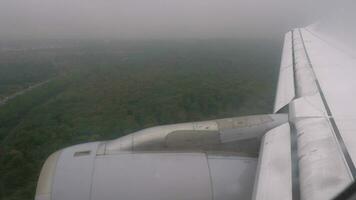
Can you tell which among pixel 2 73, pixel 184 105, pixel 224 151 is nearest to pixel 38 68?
pixel 2 73

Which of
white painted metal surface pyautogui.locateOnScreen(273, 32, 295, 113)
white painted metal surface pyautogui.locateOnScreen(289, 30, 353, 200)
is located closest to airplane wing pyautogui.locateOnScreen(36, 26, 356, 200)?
white painted metal surface pyautogui.locateOnScreen(289, 30, 353, 200)

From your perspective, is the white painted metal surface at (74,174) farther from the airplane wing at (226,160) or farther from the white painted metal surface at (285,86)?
the white painted metal surface at (285,86)

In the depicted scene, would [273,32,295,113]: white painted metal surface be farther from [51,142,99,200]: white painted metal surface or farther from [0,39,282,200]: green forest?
[0,39,282,200]: green forest

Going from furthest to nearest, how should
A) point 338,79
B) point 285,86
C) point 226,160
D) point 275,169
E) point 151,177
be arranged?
1. point 285,86
2. point 338,79
3. point 226,160
4. point 151,177
5. point 275,169

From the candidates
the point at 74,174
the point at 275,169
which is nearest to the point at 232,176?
the point at 275,169

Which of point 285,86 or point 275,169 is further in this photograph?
point 285,86

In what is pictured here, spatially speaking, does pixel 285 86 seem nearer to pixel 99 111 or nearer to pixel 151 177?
pixel 151 177

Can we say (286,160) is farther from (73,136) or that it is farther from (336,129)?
(73,136)
